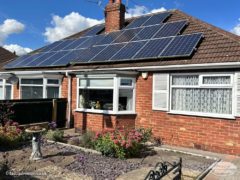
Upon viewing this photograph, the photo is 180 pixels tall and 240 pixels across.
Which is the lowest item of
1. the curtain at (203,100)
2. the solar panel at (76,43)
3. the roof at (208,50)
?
the curtain at (203,100)

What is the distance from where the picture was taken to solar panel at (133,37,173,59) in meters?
11.0

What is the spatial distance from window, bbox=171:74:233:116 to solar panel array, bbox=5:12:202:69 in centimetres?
99

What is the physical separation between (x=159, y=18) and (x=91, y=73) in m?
5.16

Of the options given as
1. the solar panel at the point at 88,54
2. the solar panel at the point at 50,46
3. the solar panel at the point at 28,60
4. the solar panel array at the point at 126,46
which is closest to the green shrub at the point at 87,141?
the solar panel array at the point at 126,46

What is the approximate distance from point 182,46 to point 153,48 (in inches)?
51.7

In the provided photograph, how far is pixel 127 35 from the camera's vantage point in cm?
1423

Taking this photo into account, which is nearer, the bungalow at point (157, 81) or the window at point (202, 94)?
the window at point (202, 94)

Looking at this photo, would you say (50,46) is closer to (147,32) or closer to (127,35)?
(127,35)

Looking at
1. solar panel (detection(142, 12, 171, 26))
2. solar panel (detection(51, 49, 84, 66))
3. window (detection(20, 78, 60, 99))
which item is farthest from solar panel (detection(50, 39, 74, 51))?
solar panel (detection(142, 12, 171, 26))

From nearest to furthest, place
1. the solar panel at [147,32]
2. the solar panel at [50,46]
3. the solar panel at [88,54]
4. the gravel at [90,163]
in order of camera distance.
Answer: the gravel at [90,163], the solar panel at [147,32], the solar panel at [88,54], the solar panel at [50,46]

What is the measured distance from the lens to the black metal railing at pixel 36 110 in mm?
11492

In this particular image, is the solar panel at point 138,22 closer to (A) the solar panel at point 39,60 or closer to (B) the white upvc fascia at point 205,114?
(A) the solar panel at point 39,60

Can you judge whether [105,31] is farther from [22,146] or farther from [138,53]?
[22,146]

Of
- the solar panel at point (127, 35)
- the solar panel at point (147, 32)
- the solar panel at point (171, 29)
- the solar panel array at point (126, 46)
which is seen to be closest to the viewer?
the solar panel array at point (126, 46)
